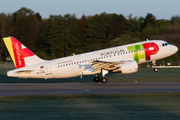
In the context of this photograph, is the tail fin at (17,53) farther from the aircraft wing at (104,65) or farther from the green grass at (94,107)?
the green grass at (94,107)

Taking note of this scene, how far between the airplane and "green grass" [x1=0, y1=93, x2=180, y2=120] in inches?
354

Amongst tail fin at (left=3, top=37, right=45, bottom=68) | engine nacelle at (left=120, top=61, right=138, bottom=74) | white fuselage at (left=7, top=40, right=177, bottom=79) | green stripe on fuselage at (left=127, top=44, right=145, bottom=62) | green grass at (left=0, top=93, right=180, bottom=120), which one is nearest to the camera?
green grass at (left=0, top=93, right=180, bottom=120)

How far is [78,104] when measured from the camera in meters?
16.9

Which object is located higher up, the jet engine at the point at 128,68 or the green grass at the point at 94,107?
the jet engine at the point at 128,68

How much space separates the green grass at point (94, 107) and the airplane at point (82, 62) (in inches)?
354

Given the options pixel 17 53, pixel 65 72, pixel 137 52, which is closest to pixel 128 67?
pixel 137 52

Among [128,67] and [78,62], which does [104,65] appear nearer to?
[128,67]

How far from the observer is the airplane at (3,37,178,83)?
28594 mm

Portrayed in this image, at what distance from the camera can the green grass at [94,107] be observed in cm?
1356

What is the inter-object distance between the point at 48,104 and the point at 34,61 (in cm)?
1348

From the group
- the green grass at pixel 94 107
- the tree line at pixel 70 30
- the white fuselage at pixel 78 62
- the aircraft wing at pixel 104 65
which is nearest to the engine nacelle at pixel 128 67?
the aircraft wing at pixel 104 65

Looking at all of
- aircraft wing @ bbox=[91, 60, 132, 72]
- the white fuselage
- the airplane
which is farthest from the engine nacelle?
the white fuselage

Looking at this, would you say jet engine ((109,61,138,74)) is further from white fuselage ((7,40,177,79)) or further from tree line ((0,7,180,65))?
tree line ((0,7,180,65))

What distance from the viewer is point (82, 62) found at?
3006 centimetres
